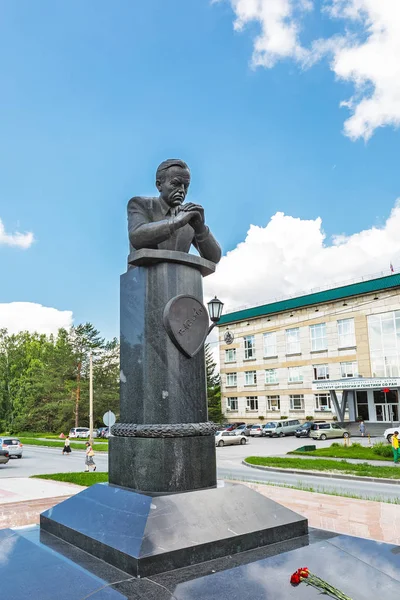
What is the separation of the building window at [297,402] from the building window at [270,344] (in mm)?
5007

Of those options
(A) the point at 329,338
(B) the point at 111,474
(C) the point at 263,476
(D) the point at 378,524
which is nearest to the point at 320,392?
(A) the point at 329,338

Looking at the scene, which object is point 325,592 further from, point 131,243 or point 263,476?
point 263,476

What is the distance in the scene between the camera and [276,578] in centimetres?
387

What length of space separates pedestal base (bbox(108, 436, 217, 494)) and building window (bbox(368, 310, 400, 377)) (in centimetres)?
4063

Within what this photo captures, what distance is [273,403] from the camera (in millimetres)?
51688

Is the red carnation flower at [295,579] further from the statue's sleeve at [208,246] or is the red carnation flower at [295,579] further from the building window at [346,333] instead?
the building window at [346,333]

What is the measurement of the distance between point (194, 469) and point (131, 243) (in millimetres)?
2665

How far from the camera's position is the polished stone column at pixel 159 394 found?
498 centimetres

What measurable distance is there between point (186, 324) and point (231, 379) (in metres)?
52.6

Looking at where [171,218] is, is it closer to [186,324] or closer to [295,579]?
[186,324]

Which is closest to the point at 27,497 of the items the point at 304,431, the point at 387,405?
the point at 304,431

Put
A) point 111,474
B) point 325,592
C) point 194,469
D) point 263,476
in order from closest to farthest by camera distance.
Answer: point 325,592 < point 194,469 < point 111,474 < point 263,476

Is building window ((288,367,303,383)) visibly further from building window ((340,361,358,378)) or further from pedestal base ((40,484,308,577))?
pedestal base ((40,484,308,577))

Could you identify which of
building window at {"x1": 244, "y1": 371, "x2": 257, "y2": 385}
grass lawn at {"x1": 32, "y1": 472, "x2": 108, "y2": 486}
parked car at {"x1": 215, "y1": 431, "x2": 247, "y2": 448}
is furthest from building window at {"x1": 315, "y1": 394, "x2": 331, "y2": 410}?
grass lawn at {"x1": 32, "y1": 472, "x2": 108, "y2": 486}
